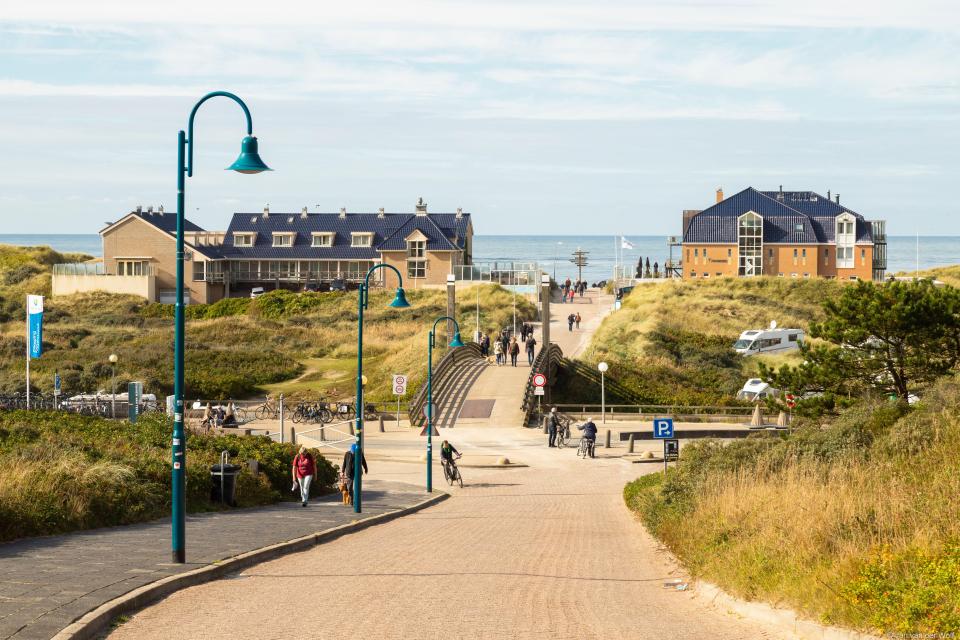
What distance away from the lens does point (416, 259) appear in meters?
102

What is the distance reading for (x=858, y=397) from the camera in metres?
34.5

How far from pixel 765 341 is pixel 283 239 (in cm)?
5216

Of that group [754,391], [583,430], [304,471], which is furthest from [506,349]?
[304,471]

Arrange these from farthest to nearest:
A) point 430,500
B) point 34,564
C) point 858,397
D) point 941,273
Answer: point 941,273
point 858,397
point 430,500
point 34,564

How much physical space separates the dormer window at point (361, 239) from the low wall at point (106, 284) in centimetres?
1880

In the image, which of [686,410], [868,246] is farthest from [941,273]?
[686,410]

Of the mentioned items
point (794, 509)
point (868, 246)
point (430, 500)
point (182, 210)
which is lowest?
point (430, 500)

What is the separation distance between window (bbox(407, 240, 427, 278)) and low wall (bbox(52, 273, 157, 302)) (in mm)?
22635

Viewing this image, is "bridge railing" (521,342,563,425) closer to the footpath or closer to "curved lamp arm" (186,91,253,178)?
the footpath

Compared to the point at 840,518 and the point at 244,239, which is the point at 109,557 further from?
the point at 244,239

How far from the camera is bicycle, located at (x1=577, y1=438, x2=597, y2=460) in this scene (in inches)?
1593

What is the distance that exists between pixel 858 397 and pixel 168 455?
2109cm

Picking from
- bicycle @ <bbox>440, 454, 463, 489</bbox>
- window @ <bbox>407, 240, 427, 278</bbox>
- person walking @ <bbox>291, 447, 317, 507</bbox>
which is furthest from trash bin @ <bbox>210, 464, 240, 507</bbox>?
window @ <bbox>407, 240, 427, 278</bbox>

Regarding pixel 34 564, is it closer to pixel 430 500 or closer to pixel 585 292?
pixel 430 500
